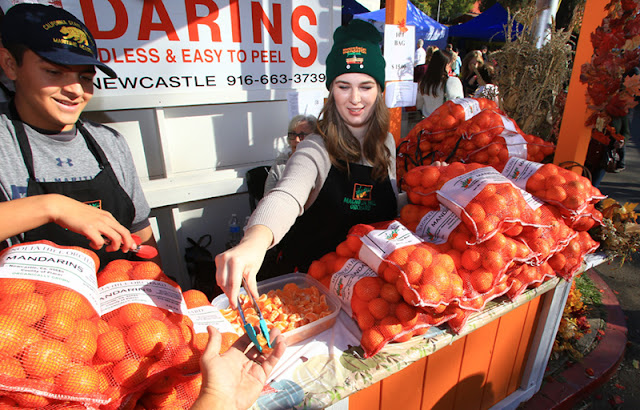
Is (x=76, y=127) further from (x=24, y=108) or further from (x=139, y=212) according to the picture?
(x=139, y=212)

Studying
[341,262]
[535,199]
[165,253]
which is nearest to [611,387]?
[535,199]

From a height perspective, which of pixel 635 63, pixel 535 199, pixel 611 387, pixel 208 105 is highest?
pixel 635 63

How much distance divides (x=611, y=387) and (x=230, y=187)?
364 centimetres

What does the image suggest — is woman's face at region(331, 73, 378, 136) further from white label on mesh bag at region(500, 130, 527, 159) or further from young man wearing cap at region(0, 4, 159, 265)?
young man wearing cap at region(0, 4, 159, 265)

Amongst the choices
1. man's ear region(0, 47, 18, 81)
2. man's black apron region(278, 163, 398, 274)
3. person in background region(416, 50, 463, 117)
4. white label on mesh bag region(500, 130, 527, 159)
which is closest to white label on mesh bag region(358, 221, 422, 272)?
man's black apron region(278, 163, 398, 274)

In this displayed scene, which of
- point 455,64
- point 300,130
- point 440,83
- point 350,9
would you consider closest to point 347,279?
point 300,130

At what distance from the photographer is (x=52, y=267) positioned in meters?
0.96

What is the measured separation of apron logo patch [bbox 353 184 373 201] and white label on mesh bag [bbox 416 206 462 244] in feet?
1.08

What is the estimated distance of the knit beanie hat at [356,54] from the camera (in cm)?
168

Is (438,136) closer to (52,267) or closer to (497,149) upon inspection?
(497,149)

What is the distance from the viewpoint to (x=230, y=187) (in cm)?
331

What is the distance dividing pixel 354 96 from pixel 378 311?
3.31 ft

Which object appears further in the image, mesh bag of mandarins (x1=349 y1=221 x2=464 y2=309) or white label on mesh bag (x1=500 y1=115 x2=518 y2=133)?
white label on mesh bag (x1=500 y1=115 x2=518 y2=133)

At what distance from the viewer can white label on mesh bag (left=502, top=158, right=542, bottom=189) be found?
1.77 metres
